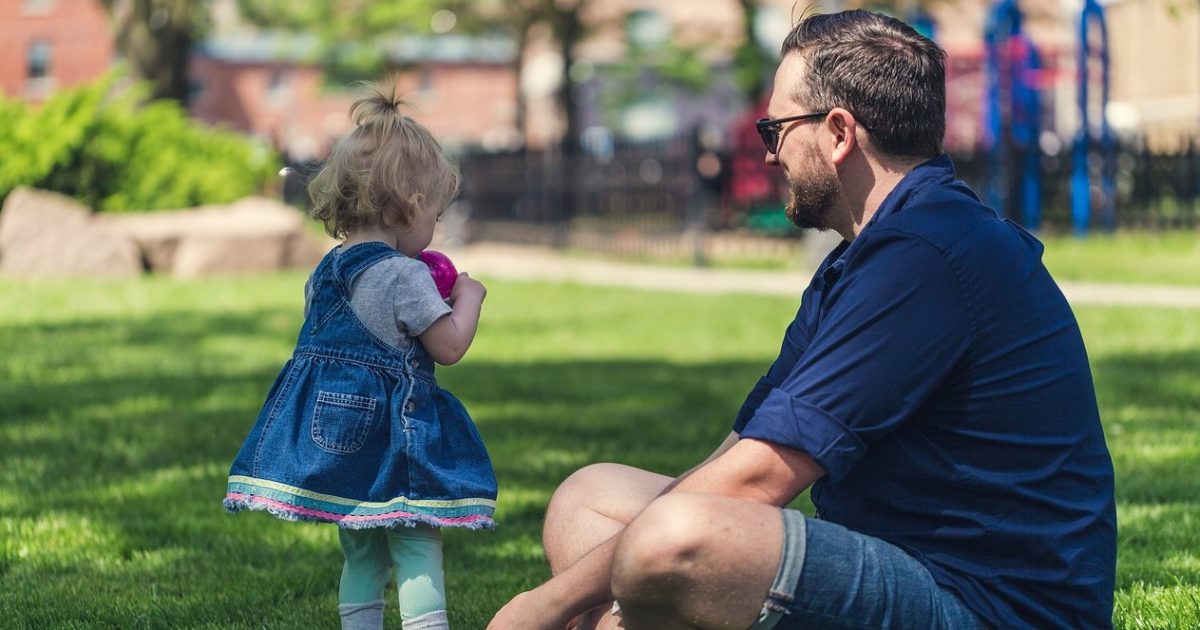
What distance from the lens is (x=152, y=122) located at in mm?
15852

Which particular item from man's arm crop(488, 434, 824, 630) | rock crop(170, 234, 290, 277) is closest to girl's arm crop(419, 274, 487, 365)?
man's arm crop(488, 434, 824, 630)

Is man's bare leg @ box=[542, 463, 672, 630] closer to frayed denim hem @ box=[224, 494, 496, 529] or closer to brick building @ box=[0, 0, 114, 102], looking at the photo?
frayed denim hem @ box=[224, 494, 496, 529]

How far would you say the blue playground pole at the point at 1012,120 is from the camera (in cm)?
1745

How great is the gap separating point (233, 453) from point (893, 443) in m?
3.95

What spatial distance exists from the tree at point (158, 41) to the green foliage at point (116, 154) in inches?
167

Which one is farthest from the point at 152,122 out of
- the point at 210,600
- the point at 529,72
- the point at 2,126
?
the point at 529,72

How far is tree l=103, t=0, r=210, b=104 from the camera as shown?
70.4 feet

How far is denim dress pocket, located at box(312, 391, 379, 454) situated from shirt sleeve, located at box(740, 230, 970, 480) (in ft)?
3.44

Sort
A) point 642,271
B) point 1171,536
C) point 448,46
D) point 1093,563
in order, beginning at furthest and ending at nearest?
1. point 448,46
2. point 642,271
3. point 1171,536
4. point 1093,563

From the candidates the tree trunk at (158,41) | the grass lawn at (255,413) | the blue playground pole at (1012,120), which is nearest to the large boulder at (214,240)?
the grass lawn at (255,413)

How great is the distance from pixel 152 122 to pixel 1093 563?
14.6 m

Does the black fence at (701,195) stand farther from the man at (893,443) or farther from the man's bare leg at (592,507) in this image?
the man at (893,443)

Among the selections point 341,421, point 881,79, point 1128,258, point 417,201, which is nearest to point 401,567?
point 341,421

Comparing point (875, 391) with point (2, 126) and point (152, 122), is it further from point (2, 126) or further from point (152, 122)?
point (152, 122)
